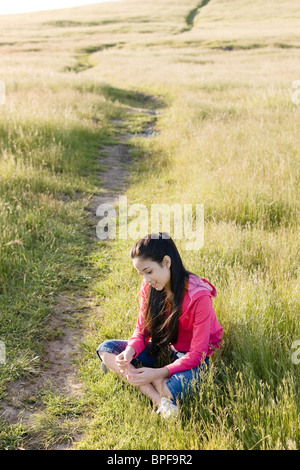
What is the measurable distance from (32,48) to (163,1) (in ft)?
181

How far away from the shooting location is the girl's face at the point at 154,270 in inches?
112

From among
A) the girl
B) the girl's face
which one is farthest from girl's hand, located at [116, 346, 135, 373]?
the girl's face

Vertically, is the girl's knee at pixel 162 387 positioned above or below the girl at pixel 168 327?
below

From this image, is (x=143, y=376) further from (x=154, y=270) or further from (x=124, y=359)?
(x=154, y=270)

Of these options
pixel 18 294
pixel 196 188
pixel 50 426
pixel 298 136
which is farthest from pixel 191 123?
pixel 50 426

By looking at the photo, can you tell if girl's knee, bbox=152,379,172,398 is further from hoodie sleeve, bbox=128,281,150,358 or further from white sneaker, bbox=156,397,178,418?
hoodie sleeve, bbox=128,281,150,358

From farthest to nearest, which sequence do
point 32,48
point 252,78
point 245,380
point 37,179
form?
point 32,48
point 252,78
point 37,179
point 245,380

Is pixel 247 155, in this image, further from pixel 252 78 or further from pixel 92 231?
pixel 252 78

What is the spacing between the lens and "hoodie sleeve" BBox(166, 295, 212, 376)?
9.38ft

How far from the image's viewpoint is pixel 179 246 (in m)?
4.59

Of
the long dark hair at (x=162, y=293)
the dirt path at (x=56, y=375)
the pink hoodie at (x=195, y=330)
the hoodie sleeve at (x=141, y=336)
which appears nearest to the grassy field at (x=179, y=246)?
the dirt path at (x=56, y=375)

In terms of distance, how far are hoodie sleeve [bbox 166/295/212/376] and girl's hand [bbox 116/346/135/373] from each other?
269 mm

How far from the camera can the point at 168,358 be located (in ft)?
10.7

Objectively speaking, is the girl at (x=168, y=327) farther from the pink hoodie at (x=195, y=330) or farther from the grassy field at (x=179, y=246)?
the grassy field at (x=179, y=246)
